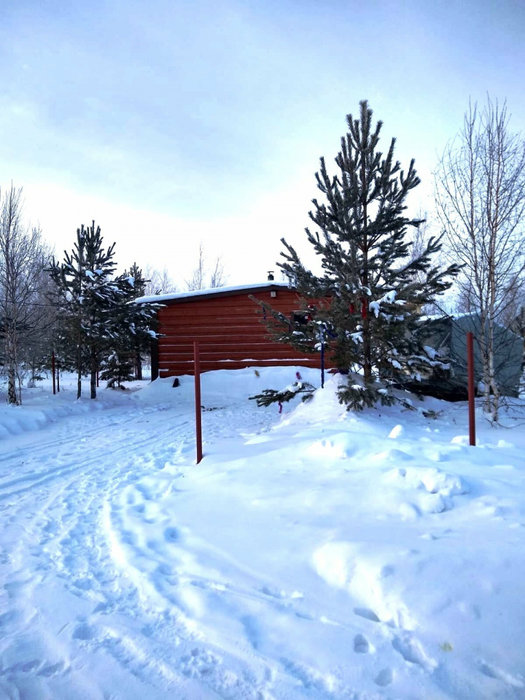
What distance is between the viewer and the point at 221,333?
16.3 meters

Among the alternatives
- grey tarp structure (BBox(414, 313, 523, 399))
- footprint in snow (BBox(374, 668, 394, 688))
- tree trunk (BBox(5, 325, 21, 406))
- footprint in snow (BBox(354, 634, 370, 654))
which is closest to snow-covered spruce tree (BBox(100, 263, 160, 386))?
tree trunk (BBox(5, 325, 21, 406))

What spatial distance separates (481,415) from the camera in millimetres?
8203

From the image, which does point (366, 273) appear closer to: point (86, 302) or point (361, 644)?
point (361, 644)

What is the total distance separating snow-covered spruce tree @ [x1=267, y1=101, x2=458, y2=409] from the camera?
710cm

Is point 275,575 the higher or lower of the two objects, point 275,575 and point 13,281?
the lower

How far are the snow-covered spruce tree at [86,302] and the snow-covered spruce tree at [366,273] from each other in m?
7.59

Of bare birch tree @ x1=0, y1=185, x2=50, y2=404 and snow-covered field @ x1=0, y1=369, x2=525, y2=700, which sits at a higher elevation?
bare birch tree @ x1=0, y1=185, x2=50, y2=404

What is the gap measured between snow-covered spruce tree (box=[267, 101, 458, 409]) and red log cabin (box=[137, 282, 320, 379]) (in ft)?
28.1

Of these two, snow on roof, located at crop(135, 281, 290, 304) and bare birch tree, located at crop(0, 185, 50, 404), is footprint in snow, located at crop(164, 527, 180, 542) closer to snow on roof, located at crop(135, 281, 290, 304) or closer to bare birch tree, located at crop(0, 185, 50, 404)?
bare birch tree, located at crop(0, 185, 50, 404)

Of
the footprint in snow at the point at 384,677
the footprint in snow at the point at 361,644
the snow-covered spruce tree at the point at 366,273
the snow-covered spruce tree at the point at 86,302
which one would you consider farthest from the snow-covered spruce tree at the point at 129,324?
the footprint in snow at the point at 384,677

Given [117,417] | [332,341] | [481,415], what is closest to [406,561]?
[332,341]

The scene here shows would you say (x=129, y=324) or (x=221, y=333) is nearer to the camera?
(x=129, y=324)

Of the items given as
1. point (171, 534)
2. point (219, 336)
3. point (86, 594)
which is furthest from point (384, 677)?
point (219, 336)

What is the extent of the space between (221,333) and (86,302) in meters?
5.34
